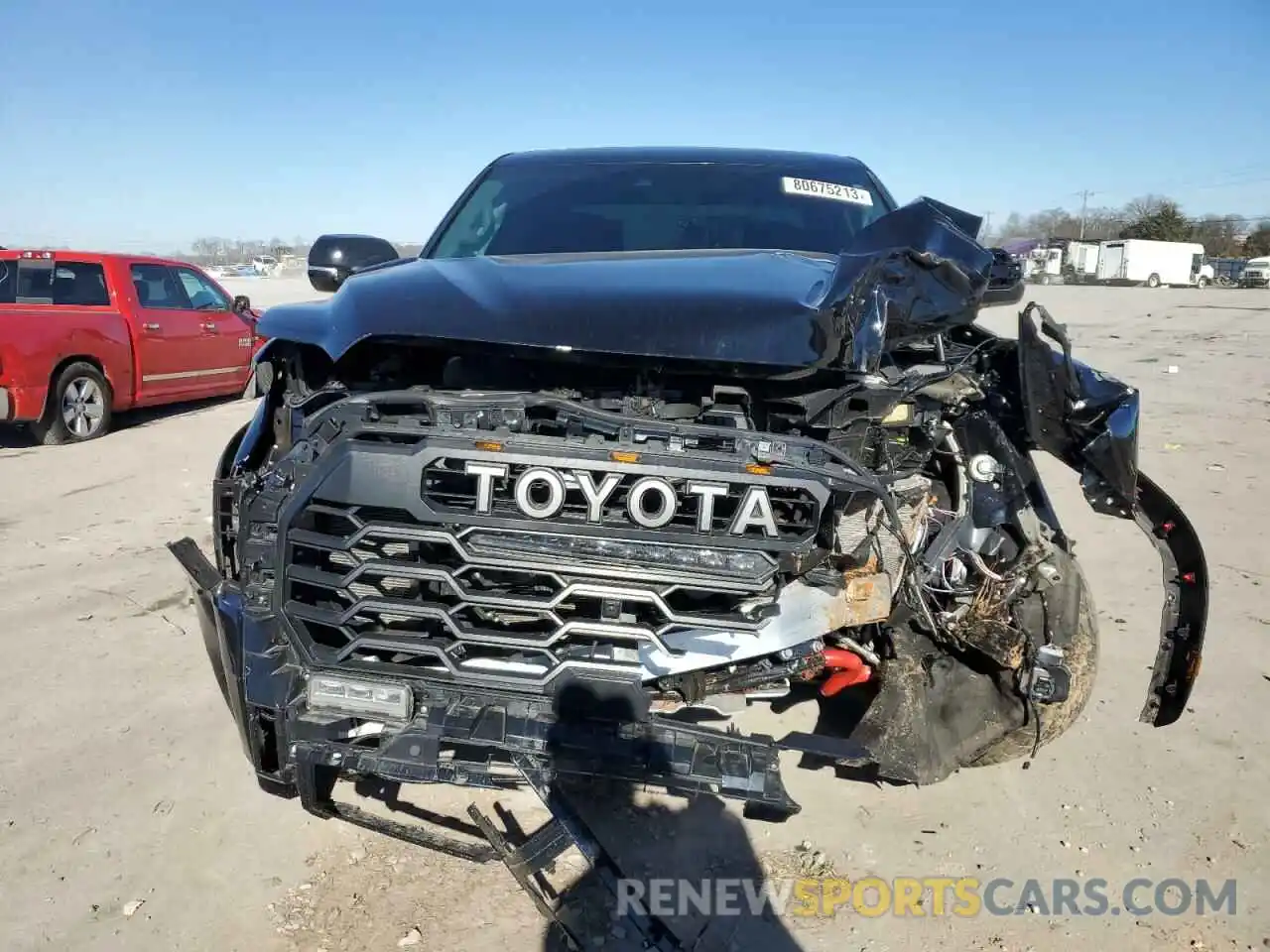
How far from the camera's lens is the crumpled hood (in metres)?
2.07

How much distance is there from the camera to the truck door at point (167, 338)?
7996mm

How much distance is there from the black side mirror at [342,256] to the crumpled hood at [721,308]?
1.41 m

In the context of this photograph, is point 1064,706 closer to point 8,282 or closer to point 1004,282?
point 1004,282

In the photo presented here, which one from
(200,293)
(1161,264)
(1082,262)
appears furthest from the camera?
(1082,262)

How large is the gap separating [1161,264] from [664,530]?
161 ft

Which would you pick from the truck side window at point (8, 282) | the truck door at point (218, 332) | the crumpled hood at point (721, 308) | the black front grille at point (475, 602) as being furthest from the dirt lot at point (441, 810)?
the truck door at point (218, 332)

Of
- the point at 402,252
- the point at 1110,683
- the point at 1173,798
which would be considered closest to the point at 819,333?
the point at 1173,798

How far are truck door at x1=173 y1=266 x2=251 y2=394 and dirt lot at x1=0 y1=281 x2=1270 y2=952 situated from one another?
4.90m

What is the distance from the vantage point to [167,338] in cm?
819

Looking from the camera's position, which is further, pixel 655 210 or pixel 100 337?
pixel 100 337

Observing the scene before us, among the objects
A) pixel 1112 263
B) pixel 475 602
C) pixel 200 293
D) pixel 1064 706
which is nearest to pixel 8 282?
pixel 200 293

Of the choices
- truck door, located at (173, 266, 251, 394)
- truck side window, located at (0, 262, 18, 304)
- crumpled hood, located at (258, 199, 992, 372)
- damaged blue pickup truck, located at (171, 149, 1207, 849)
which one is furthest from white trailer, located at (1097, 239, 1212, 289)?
crumpled hood, located at (258, 199, 992, 372)

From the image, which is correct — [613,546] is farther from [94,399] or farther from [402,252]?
[94,399]

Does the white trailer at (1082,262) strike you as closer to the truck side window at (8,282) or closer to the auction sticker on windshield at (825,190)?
the auction sticker on windshield at (825,190)
